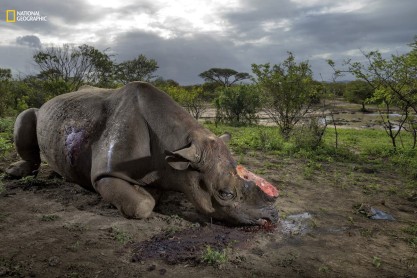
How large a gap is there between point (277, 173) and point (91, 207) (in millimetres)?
4587

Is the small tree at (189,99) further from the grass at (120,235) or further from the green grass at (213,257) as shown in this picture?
the green grass at (213,257)

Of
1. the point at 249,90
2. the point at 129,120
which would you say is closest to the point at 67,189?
the point at 129,120

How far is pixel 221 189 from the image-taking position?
4.58 meters

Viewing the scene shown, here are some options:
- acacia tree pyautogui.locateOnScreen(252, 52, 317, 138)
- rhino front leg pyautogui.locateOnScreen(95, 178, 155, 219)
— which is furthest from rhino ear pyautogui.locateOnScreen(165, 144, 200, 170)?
acacia tree pyautogui.locateOnScreen(252, 52, 317, 138)

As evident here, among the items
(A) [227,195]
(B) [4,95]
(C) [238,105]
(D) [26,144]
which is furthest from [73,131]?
(B) [4,95]

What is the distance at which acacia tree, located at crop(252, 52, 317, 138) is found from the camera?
45.6ft

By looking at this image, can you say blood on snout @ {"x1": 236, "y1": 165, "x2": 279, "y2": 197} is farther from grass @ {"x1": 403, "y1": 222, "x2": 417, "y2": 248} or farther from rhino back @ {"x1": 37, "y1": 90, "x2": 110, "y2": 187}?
rhino back @ {"x1": 37, "y1": 90, "x2": 110, "y2": 187}

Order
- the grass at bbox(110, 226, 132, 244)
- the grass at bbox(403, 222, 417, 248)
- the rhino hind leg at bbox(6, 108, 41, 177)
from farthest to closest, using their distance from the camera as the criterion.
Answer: the rhino hind leg at bbox(6, 108, 41, 177) < the grass at bbox(403, 222, 417, 248) < the grass at bbox(110, 226, 132, 244)

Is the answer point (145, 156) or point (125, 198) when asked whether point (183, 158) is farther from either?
point (125, 198)

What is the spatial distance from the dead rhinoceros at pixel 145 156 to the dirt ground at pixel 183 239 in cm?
34

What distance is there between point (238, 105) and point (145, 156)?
18.3m

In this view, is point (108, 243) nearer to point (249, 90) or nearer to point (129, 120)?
point (129, 120)

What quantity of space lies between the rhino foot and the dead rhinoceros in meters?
1.11

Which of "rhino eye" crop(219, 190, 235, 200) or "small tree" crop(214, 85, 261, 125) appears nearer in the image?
"rhino eye" crop(219, 190, 235, 200)
